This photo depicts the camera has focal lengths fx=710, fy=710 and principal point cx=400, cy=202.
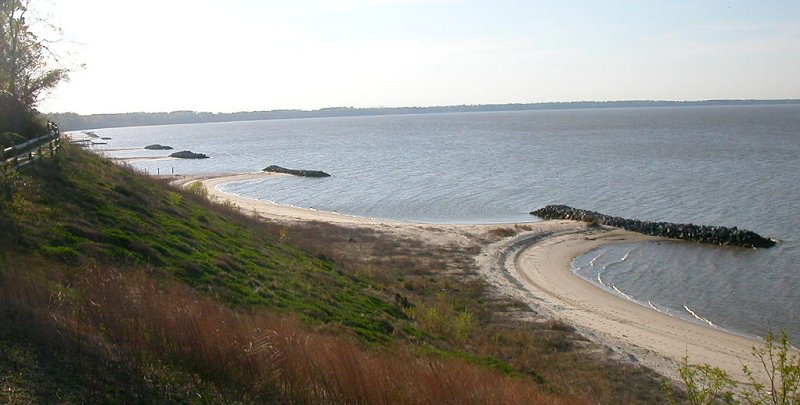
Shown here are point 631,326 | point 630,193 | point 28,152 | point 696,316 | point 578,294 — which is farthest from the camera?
point 630,193

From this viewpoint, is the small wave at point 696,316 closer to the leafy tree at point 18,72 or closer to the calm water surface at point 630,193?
the calm water surface at point 630,193

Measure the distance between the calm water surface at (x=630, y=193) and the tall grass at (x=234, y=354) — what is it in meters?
20.6

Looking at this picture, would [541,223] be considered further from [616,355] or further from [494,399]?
[494,399]

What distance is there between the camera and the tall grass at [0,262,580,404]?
27.5ft

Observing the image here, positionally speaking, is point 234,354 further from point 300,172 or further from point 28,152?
point 300,172

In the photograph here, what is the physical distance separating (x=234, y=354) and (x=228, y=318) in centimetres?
204

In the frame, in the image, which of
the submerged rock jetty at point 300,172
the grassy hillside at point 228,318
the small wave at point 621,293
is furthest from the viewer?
the submerged rock jetty at point 300,172

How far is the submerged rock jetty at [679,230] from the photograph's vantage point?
4203 cm

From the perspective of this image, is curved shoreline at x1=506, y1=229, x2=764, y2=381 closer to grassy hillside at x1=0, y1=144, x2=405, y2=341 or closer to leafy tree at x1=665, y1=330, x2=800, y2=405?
grassy hillside at x1=0, y1=144, x2=405, y2=341

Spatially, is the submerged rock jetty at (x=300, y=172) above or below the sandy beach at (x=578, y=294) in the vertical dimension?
below

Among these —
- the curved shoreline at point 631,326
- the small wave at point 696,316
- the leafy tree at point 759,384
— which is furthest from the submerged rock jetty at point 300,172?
the leafy tree at point 759,384

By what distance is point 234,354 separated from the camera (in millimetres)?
8719

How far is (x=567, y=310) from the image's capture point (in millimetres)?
27703

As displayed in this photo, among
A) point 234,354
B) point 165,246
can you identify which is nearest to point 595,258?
point 165,246
